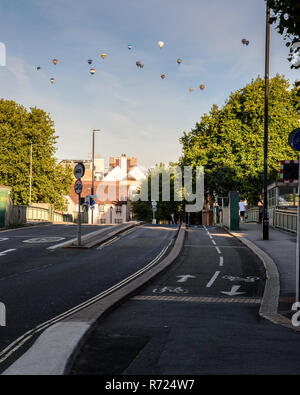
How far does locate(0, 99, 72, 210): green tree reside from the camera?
5606cm

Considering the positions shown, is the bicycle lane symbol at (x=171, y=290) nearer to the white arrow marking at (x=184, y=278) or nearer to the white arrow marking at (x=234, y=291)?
the white arrow marking at (x=234, y=291)

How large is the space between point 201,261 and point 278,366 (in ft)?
37.8

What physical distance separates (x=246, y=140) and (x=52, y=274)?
38358mm

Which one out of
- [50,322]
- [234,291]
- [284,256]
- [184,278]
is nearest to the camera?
[50,322]

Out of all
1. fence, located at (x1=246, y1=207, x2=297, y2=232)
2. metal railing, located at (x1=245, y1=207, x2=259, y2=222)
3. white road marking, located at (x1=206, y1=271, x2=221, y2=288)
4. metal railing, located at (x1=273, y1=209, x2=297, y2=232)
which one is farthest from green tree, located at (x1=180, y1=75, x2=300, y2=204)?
white road marking, located at (x1=206, y1=271, x2=221, y2=288)

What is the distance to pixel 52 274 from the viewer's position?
13.8 meters

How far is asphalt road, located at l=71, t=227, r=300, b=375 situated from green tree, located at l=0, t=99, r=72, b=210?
149 ft

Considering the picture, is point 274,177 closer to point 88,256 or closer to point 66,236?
point 66,236

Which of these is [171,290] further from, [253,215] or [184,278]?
[253,215]

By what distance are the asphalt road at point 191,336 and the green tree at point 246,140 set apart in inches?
1420

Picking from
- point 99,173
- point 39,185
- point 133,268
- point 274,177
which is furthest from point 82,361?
point 99,173

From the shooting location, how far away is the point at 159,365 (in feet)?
18.9

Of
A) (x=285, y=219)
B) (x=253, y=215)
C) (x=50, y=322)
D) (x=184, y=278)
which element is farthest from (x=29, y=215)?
(x=50, y=322)

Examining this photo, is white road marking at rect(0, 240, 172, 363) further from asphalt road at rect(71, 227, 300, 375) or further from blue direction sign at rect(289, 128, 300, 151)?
blue direction sign at rect(289, 128, 300, 151)
